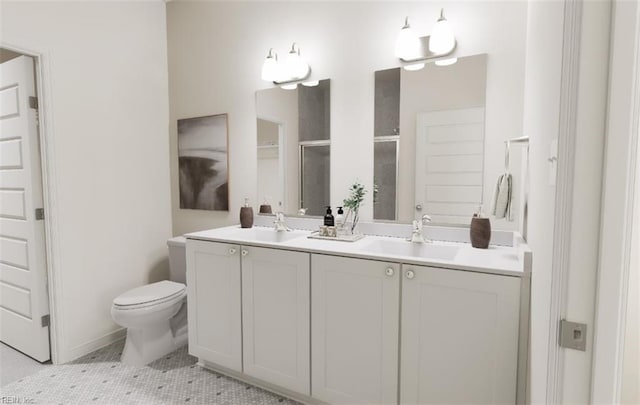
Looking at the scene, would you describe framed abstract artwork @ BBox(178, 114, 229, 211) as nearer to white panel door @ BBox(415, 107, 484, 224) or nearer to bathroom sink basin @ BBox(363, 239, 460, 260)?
bathroom sink basin @ BBox(363, 239, 460, 260)

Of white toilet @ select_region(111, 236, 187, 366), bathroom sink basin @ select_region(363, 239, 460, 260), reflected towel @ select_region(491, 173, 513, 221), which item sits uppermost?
reflected towel @ select_region(491, 173, 513, 221)

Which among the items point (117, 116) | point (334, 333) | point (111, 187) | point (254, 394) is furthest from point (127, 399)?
point (117, 116)

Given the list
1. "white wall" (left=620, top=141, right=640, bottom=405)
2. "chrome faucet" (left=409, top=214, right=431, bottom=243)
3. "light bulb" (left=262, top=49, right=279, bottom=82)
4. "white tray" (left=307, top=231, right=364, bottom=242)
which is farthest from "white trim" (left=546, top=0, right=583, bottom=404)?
"light bulb" (left=262, top=49, right=279, bottom=82)

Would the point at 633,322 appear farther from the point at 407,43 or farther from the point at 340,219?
the point at 407,43

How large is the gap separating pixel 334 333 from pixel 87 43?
261 centimetres

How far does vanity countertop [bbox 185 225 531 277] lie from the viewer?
1.45 meters

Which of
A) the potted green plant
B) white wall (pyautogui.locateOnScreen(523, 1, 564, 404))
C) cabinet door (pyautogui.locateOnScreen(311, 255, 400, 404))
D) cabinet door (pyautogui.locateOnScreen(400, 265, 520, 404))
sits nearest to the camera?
white wall (pyautogui.locateOnScreen(523, 1, 564, 404))

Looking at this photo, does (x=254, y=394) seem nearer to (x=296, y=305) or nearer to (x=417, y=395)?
(x=296, y=305)

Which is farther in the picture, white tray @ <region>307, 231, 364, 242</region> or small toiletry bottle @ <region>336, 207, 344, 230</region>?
small toiletry bottle @ <region>336, 207, 344, 230</region>

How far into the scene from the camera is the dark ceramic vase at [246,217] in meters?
2.60

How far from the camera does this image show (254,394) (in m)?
2.04

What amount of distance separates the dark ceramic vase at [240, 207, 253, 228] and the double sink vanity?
372mm

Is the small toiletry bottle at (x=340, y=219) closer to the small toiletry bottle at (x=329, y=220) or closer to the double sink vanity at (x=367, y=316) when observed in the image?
the small toiletry bottle at (x=329, y=220)

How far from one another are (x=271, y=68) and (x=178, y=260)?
1665 mm
